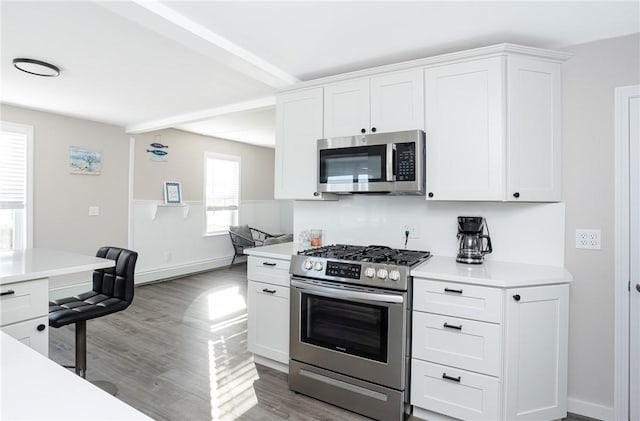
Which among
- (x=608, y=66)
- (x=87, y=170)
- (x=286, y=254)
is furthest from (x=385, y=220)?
(x=87, y=170)

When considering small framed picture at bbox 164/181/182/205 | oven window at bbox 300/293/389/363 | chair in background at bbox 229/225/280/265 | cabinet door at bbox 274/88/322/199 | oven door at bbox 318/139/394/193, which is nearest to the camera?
oven window at bbox 300/293/389/363

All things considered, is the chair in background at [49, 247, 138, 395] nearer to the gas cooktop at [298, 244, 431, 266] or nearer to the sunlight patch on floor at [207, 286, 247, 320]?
the gas cooktop at [298, 244, 431, 266]

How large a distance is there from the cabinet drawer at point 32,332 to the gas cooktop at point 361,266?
1.43 meters

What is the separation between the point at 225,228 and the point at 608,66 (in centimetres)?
595

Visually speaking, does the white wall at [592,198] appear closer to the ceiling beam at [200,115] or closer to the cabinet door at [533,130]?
the cabinet door at [533,130]

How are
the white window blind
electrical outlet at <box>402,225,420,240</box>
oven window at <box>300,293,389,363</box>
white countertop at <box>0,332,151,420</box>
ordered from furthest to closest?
1. the white window blind
2. electrical outlet at <box>402,225,420,240</box>
3. oven window at <box>300,293,389,363</box>
4. white countertop at <box>0,332,151,420</box>

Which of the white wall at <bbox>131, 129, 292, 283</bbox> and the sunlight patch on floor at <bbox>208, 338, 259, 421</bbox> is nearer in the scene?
the sunlight patch on floor at <bbox>208, 338, 259, 421</bbox>

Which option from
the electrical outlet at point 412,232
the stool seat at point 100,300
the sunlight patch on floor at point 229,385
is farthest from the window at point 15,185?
the electrical outlet at point 412,232

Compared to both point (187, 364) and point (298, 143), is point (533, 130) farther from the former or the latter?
point (187, 364)

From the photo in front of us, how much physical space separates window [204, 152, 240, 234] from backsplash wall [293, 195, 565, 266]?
3.51 m

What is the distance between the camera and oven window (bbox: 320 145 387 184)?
2516 mm

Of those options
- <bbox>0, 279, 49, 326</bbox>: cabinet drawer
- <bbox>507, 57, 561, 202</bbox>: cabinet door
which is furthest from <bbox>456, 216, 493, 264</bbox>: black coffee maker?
<bbox>0, 279, 49, 326</bbox>: cabinet drawer

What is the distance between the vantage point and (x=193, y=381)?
257 centimetres

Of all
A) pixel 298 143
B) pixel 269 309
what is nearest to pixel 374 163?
pixel 298 143
